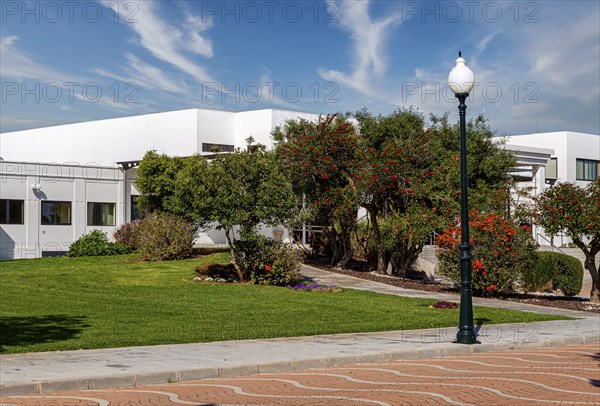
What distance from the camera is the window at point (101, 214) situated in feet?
136

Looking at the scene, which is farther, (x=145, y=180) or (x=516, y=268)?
(x=145, y=180)

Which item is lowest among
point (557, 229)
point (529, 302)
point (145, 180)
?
point (529, 302)

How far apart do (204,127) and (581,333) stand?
3019 cm

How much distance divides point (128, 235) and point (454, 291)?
54.5 ft

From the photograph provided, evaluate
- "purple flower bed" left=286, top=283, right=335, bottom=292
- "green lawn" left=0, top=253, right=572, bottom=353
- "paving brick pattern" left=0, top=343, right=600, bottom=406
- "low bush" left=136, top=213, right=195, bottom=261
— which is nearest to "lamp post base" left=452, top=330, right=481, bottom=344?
"paving brick pattern" left=0, top=343, right=600, bottom=406

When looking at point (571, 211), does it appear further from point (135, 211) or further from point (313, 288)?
point (135, 211)

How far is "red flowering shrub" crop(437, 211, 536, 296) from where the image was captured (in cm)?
2567

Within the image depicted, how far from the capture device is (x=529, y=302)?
25.3m

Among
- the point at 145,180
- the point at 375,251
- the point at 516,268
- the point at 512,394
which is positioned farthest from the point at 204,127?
the point at 512,394

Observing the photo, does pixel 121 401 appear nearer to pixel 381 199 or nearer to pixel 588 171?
pixel 381 199

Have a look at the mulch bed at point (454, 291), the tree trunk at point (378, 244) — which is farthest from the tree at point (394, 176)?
the mulch bed at point (454, 291)

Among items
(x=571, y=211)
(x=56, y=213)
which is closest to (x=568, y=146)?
(x=56, y=213)

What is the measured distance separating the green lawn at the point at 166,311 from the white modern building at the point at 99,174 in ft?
33.1

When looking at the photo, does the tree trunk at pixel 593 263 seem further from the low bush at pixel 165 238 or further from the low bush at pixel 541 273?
the low bush at pixel 165 238
